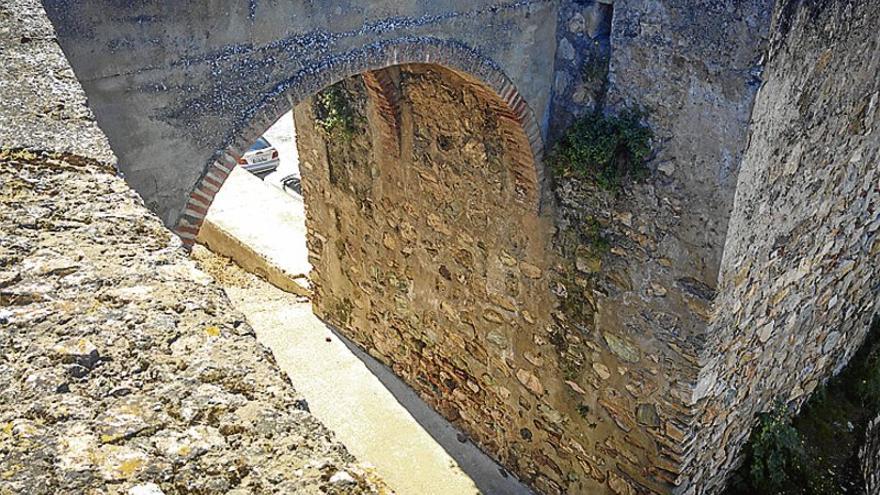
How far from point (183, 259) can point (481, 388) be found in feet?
14.4

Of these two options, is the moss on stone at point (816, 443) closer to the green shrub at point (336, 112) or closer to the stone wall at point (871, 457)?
the stone wall at point (871, 457)

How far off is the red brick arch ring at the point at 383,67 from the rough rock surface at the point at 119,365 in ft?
5.35

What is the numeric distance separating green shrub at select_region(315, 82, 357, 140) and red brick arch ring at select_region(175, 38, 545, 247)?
1650 millimetres

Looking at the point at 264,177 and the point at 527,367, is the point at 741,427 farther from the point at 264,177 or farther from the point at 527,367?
the point at 264,177

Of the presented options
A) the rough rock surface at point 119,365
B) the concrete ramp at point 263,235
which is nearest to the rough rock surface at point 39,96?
the rough rock surface at point 119,365

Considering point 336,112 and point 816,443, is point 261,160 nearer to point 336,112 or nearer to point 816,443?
point 336,112

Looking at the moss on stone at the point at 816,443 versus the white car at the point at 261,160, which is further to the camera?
the white car at the point at 261,160

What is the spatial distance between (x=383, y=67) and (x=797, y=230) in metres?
2.59

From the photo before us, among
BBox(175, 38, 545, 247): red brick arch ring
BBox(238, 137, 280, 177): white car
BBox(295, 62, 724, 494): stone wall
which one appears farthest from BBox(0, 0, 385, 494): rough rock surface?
BBox(238, 137, 280, 177): white car

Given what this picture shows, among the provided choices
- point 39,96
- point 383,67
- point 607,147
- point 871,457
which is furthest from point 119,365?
point 871,457

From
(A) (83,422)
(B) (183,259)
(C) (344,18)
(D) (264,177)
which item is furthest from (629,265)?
(D) (264,177)

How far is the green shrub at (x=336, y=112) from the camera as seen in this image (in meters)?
5.74

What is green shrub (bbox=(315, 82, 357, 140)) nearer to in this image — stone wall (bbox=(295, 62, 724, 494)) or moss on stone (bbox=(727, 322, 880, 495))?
stone wall (bbox=(295, 62, 724, 494))

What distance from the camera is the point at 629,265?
14.3 feet
